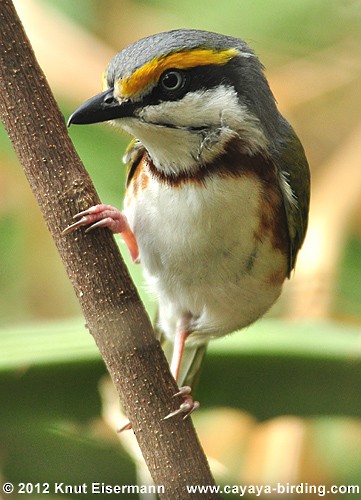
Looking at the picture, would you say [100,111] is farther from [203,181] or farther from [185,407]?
[185,407]

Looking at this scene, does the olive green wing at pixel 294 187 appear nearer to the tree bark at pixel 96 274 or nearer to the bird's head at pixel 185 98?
the bird's head at pixel 185 98

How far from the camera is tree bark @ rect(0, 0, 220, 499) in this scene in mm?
1464

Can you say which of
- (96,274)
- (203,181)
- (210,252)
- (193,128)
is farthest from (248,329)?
(96,274)

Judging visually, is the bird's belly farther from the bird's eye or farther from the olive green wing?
the bird's eye

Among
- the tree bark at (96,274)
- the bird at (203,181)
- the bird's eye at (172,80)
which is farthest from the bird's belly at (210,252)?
the tree bark at (96,274)

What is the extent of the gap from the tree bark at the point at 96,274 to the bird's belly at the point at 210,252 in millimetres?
378

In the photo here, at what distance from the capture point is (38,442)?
6.07 ft

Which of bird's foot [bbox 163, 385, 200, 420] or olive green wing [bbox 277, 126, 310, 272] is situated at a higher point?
olive green wing [bbox 277, 126, 310, 272]

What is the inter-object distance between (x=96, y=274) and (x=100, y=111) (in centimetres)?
33

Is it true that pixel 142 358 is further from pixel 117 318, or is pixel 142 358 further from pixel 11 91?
pixel 11 91

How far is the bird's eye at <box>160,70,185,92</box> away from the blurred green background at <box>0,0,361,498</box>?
0.61 metres

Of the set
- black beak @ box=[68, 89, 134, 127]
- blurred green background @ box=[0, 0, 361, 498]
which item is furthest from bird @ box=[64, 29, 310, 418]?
blurred green background @ box=[0, 0, 361, 498]

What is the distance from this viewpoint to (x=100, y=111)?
5.35 feet

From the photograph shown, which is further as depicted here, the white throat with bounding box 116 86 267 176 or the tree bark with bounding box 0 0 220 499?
the white throat with bounding box 116 86 267 176
